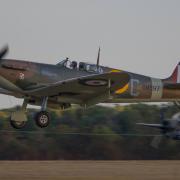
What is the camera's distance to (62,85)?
20.3 meters

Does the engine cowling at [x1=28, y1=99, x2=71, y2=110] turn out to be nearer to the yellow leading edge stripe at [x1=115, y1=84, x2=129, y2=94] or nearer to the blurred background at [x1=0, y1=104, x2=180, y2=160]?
the yellow leading edge stripe at [x1=115, y1=84, x2=129, y2=94]

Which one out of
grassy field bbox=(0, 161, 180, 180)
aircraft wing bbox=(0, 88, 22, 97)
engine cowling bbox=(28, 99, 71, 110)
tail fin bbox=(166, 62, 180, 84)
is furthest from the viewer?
tail fin bbox=(166, 62, 180, 84)

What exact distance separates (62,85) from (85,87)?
2.30 feet

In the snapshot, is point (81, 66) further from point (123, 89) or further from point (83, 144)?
point (83, 144)

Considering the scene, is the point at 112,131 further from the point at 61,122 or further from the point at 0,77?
the point at 0,77

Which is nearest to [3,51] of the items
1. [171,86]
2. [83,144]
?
[171,86]

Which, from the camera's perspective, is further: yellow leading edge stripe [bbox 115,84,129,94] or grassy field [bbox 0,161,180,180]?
yellow leading edge stripe [bbox 115,84,129,94]

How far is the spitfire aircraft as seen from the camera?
66.5ft

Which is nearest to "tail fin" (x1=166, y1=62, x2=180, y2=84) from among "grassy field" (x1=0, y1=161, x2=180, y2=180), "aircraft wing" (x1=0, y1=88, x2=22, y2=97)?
"grassy field" (x1=0, y1=161, x2=180, y2=180)

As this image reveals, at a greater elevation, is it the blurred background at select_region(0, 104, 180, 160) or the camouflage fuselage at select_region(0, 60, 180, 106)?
the camouflage fuselage at select_region(0, 60, 180, 106)

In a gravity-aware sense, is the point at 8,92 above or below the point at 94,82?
below

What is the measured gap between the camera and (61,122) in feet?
137

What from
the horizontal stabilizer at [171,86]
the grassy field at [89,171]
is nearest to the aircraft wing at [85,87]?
the grassy field at [89,171]

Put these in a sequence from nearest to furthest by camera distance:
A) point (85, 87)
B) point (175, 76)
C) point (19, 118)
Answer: point (85, 87)
point (19, 118)
point (175, 76)
